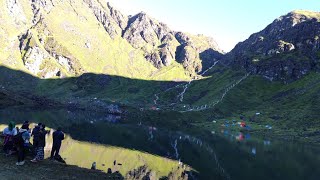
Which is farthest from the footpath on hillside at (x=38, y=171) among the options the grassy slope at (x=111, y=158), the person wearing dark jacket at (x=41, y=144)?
the grassy slope at (x=111, y=158)

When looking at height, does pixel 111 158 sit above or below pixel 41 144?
below

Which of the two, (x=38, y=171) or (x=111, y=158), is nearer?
(x=38, y=171)

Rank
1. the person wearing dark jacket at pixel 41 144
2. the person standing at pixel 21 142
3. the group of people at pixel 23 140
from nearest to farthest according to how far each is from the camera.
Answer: the person standing at pixel 21 142 < the group of people at pixel 23 140 < the person wearing dark jacket at pixel 41 144

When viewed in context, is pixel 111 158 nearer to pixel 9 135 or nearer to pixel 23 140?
pixel 9 135

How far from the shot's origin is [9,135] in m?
47.0

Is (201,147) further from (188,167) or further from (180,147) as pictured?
(188,167)

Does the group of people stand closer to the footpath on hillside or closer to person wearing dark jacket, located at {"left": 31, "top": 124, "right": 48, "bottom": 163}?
person wearing dark jacket, located at {"left": 31, "top": 124, "right": 48, "bottom": 163}

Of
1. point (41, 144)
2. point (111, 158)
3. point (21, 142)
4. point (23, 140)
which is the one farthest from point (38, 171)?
point (111, 158)

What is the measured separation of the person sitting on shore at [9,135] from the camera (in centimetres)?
4634

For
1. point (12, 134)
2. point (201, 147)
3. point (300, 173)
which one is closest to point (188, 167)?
point (300, 173)

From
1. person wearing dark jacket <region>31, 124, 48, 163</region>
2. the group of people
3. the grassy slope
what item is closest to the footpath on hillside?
person wearing dark jacket <region>31, 124, 48, 163</region>

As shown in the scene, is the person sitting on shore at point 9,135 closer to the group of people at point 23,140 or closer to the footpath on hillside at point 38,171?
the group of people at point 23,140

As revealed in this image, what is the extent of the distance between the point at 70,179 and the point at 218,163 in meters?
60.9

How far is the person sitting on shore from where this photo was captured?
4634cm
